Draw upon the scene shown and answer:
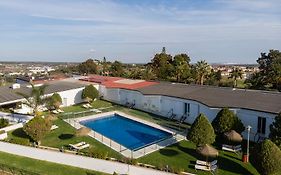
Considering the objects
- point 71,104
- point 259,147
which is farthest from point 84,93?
point 259,147

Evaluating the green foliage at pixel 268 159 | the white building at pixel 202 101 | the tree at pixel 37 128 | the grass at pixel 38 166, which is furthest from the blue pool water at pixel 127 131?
the green foliage at pixel 268 159

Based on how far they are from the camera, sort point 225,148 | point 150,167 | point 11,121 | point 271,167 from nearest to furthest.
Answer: point 271,167 → point 150,167 → point 225,148 → point 11,121

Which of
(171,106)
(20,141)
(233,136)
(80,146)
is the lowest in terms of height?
(80,146)

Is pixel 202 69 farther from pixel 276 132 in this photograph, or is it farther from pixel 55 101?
pixel 276 132

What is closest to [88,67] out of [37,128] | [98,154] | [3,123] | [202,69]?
[202,69]

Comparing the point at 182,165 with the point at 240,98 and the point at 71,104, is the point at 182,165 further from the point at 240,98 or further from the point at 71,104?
the point at 71,104

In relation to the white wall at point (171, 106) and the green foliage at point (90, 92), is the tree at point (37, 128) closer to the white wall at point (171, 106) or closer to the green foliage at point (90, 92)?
the white wall at point (171, 106)

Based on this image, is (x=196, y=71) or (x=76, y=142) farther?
(x=196, y=71)
